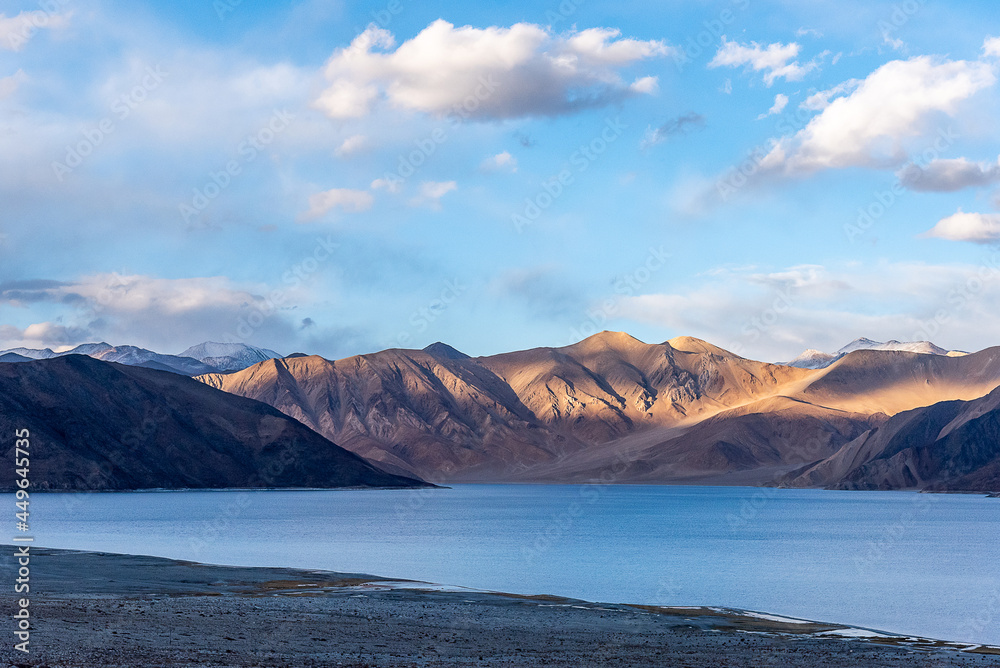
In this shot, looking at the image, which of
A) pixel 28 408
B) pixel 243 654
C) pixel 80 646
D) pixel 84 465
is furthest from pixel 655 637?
pixel 28 408

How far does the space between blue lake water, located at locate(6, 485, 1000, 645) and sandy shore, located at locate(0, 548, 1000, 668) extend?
246 inches

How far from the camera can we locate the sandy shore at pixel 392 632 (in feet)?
84.7

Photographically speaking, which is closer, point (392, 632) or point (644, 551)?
point (392, 632)

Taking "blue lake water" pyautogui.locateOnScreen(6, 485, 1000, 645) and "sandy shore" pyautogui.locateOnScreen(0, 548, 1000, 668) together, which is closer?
"sandy shore" pyautogui.locateOnScreen(0, 548, 1000, 668)

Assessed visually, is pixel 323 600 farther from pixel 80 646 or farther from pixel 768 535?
pixel 768 535

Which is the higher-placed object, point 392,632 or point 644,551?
point 392,632

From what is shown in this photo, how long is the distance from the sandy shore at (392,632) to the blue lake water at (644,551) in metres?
6.26

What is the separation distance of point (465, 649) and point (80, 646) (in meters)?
9.92

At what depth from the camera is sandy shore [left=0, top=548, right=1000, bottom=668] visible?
84.7 ft

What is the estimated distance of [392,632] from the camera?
31.3 m

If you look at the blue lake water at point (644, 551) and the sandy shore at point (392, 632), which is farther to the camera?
the blue lake water at point (644, 551)

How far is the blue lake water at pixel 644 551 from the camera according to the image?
47.0 m

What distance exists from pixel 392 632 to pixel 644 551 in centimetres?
4533

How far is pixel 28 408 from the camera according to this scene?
192 metres
